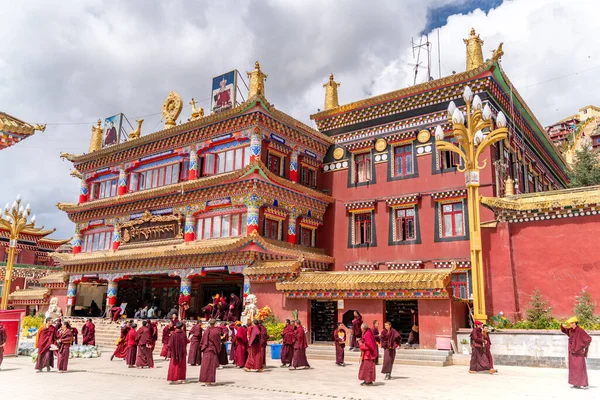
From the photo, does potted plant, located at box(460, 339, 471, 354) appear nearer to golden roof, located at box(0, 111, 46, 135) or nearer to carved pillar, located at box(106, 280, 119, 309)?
golden roof, located at box(0, 111, 46, 135)

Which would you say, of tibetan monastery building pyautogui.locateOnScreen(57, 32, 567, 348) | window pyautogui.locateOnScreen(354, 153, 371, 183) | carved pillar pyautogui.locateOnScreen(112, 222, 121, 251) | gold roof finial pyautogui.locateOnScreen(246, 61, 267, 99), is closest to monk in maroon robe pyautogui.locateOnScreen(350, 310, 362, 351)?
tibetan monastery building pyautogui.locateOnScreen(57, 32, 567, 348)

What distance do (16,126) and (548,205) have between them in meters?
15.4

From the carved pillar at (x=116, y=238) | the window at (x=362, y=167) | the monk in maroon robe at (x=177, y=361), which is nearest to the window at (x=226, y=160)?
the window at (x=362, y=167)

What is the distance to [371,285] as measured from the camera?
1788cm

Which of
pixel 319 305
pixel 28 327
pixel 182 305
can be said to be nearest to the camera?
pixel 319 305

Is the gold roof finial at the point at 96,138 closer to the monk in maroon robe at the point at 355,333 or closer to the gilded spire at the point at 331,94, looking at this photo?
the gilded spire at the point at 331,94

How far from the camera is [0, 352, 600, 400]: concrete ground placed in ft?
31.5

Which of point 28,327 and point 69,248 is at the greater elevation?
point 69,248

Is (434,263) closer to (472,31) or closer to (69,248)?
(472,31)

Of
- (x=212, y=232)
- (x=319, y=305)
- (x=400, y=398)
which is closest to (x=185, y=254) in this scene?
(x=212, y=232)

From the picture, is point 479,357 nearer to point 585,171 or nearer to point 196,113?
point 196,113

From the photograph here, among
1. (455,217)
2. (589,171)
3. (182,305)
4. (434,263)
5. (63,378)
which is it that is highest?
(589,171)

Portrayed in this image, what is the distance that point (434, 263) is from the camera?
2186cm

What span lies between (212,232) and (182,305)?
3673 millimetres
